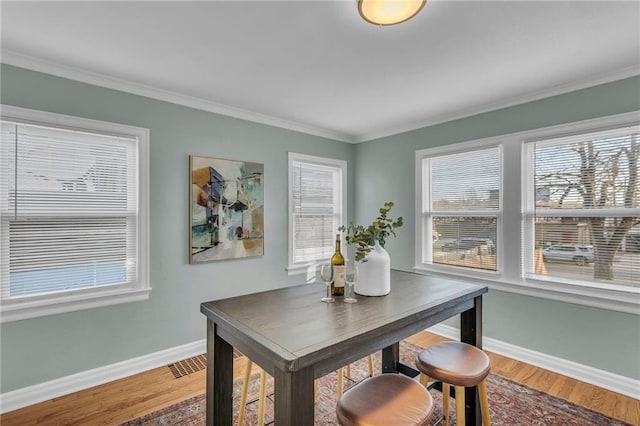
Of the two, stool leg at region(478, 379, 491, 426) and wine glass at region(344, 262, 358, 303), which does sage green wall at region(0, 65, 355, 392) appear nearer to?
wine glass at region(344, 262, 358, 303)

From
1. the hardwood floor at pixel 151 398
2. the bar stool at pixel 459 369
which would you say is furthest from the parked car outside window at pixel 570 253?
the bar stool at pixel 459 369

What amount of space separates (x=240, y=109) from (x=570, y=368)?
3975 mm

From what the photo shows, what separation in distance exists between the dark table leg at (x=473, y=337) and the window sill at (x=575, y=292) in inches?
50.7

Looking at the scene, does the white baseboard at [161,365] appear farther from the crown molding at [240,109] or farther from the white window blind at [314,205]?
the crown molding at [240,109]

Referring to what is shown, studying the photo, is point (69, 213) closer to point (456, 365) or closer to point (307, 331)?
point (307, 331)

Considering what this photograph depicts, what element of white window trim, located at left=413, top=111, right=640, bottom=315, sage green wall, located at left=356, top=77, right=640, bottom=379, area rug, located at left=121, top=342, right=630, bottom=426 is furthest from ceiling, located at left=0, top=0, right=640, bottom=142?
area rug, located at left=121, top=342, right=630, bottom=426

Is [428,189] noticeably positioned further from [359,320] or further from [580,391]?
[359,320]

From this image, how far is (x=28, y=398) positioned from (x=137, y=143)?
210cm

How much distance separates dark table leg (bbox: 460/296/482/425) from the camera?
74.4 inches

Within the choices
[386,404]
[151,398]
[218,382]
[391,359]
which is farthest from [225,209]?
[386,404]

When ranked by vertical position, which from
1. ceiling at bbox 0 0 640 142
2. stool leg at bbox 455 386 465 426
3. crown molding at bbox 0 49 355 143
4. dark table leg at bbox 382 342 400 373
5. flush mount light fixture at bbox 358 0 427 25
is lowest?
dark table leg at bbox 382 342 400 373

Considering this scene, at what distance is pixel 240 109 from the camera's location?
11.0ft

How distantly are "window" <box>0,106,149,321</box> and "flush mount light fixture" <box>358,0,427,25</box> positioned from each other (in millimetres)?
2198

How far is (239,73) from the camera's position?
2504 mm
